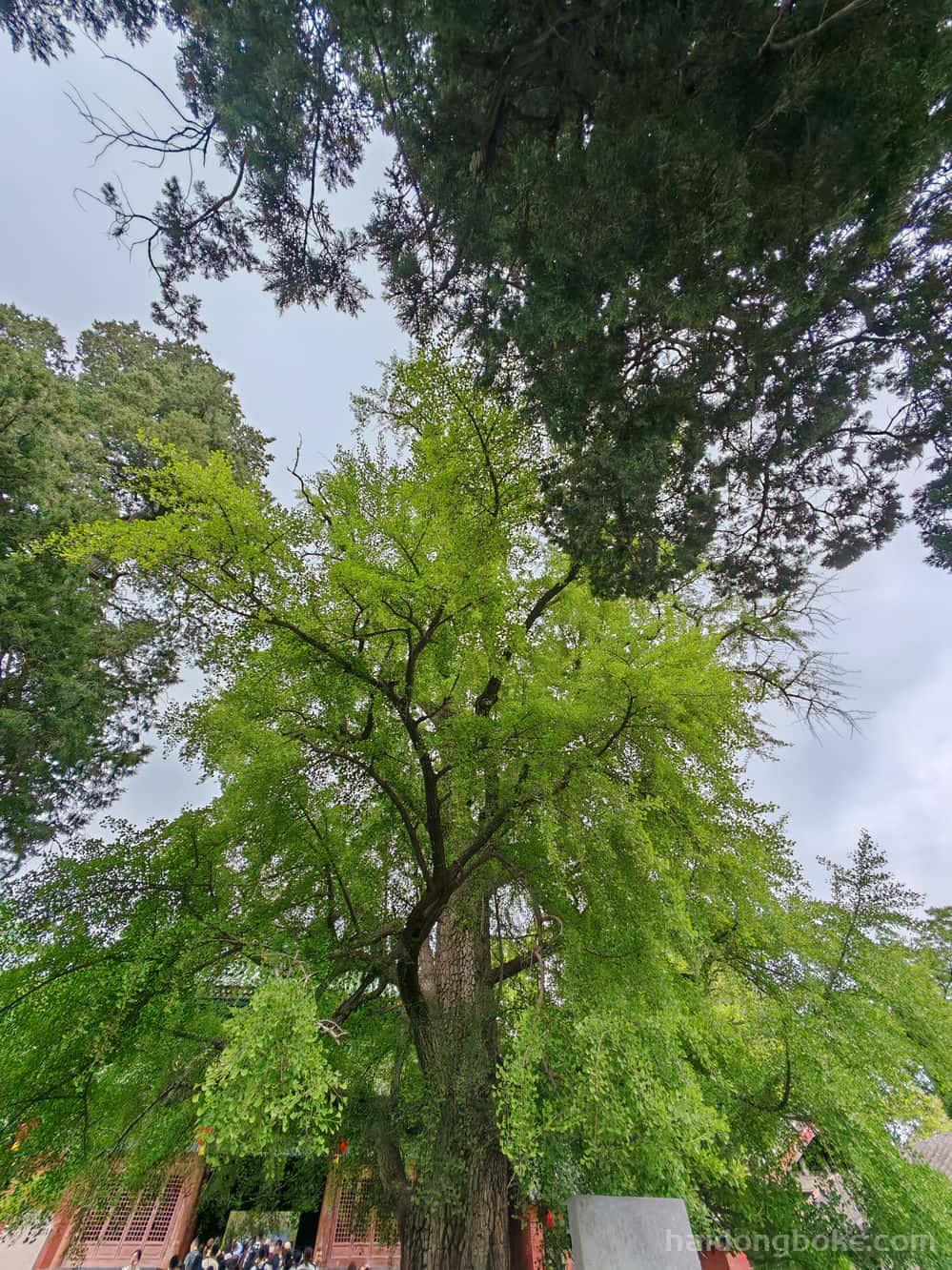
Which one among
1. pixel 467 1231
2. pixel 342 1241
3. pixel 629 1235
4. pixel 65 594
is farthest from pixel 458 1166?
pixel 342 1241

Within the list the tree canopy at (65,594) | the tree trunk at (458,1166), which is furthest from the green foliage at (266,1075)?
the tree canopy at (65,594)

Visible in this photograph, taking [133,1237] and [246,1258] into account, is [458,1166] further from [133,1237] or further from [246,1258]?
[246,1258]

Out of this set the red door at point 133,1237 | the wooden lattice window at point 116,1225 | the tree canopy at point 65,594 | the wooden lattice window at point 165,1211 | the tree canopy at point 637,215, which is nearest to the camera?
the tree canopy at point 637,215

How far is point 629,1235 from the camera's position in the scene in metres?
2.91

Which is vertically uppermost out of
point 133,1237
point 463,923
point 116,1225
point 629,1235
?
point 463,923

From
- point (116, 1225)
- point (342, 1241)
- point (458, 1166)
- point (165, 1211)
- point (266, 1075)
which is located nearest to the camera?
point (266, 1075)

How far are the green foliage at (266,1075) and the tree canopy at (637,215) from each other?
3413mm

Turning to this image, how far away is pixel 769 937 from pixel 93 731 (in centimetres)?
777

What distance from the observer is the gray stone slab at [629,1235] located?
2859mm

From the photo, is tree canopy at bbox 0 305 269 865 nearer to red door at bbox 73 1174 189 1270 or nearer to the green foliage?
the green foliage

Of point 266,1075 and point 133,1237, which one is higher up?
point 266,1075

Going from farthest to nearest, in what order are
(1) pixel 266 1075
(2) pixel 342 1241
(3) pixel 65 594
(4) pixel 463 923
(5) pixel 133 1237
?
1. (2) pixel 342 1241
2. (5) pixel 133 1237
3. (3) pixel 65 594
4. (4) pixel 463 923
5. (1) pixel 266 1075

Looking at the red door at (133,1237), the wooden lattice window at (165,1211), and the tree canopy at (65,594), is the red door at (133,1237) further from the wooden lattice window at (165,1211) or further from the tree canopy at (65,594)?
the tree canopy at (65,594)

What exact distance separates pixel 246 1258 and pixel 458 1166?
37.1 ft
